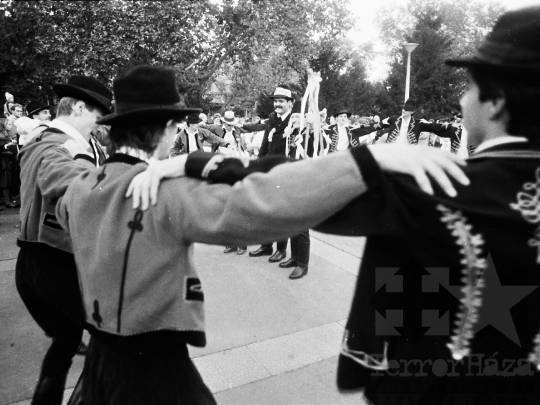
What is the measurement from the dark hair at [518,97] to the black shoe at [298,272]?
147 inches

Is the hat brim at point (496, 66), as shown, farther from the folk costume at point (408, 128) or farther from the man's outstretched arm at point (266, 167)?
the folk costume at point (408, 128)

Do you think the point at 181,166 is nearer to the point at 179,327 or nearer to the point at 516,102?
the point at 179,327

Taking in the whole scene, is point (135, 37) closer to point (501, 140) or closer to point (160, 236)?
point (160, 236)

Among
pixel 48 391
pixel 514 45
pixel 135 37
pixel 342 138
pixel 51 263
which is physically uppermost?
pixel 135 37

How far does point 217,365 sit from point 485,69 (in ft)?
8.42

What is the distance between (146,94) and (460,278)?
3.72ft

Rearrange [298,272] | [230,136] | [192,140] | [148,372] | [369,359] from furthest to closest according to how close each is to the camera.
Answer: [230,136]
[192,140]
[298,272]
[148,372]
[369,359]

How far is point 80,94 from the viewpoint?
237 centimetres

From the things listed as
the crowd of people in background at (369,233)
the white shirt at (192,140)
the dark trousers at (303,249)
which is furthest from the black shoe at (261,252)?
the crowd of people in background at (369,233)

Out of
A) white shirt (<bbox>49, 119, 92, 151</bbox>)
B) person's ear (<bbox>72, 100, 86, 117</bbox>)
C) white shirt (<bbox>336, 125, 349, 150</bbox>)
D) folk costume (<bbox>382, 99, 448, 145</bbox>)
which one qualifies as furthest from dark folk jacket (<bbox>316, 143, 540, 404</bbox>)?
folk costume (<bbox>382, 99, 448, 145</bbox>)

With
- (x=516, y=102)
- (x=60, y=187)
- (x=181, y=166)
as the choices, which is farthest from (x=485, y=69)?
(x=60, y=187)

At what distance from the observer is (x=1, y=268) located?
194 inches

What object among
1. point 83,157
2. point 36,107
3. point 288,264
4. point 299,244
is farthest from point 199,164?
point 36,107

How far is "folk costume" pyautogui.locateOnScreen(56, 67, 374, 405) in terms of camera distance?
1.04m
